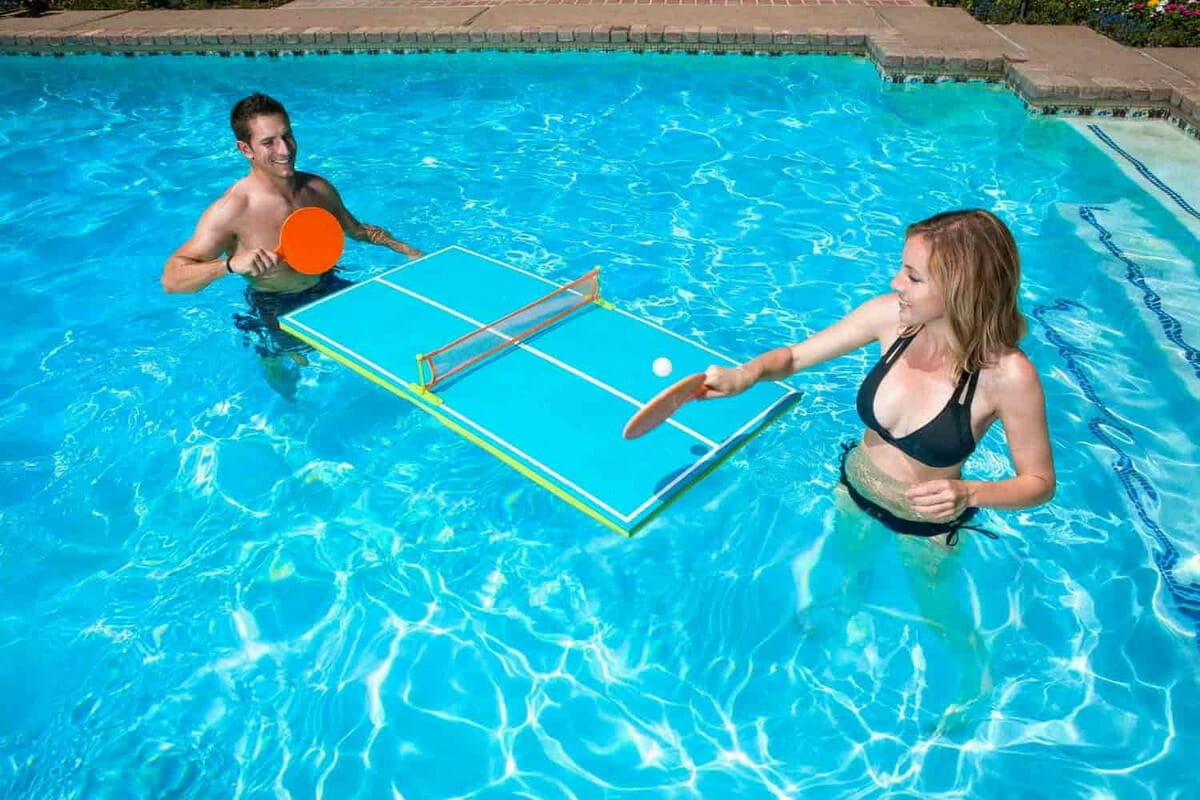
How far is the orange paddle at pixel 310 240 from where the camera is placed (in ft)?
17.7

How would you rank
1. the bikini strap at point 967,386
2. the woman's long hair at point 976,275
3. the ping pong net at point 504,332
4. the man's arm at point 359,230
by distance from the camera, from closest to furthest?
the woman's long hair at point 976,275 < the bikini strap at point 967,386 < the ping pong net at point 504,332 < the man's arm at point 359,230

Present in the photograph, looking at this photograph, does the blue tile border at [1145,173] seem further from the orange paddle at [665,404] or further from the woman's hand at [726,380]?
the orange paddle at [665,404]

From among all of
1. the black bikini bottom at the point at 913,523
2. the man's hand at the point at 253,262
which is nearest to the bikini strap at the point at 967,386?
the black bikini bottom at the point at 913,523

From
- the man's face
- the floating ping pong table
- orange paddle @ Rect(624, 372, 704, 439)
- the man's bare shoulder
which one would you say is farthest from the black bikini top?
the man's bare shoulder

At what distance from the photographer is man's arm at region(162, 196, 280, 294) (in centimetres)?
493

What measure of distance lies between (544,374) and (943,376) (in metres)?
2.60

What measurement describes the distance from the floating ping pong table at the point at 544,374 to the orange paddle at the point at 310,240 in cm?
38

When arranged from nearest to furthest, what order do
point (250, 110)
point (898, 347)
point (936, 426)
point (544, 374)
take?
point (936, 426) → point (898, 347) → point (250, 110) → point (544, 374)

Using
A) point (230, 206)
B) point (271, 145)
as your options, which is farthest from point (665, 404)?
point (230, 206)

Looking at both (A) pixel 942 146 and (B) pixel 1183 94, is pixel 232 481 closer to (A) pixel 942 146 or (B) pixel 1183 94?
(A) pixel 942 146

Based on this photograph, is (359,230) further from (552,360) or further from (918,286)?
(918,286)

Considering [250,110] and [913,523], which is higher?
[250,110]

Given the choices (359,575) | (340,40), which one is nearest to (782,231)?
(359,575)

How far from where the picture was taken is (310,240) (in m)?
5.52
